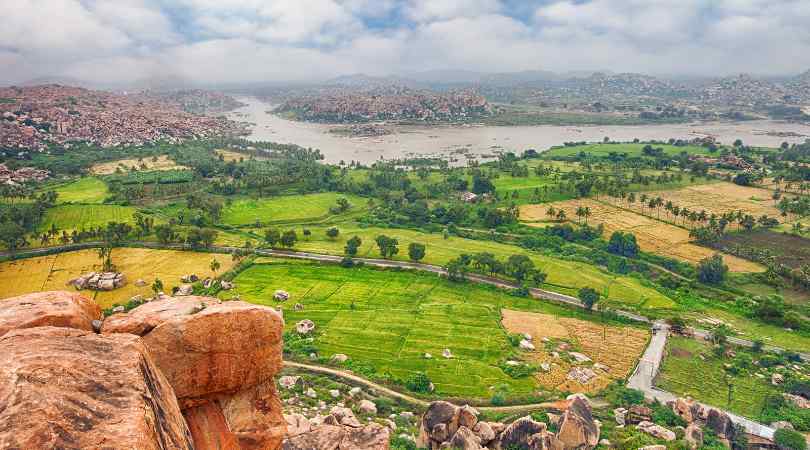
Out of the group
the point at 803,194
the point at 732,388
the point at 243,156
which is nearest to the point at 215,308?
the point at 732,388

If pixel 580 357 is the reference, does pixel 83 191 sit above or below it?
above

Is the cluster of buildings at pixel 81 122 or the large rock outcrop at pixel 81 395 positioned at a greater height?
the cluster of buildings at pixel 81 122

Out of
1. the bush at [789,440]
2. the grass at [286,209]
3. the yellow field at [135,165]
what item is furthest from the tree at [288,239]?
the yellow field at [135,165]

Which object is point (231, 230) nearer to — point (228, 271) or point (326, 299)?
point (228, 271)

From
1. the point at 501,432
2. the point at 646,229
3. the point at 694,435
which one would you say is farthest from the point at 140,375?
the point at 646,229

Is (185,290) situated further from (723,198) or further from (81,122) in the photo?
(81,122)

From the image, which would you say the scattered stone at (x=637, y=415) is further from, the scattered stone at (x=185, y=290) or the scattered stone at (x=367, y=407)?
the scattered stone at (x=185, y=290)
